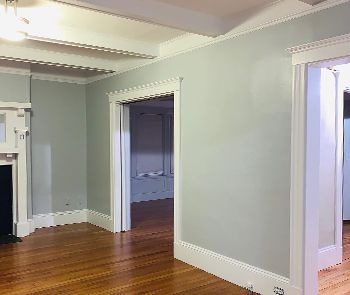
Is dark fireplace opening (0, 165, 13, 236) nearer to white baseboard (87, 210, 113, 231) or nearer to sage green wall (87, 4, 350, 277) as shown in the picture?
white baseboard (87, 210, 113, 231)

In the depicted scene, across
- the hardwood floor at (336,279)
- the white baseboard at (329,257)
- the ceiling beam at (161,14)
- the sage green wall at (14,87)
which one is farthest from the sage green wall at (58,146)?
the hardwood floor at (336,279)

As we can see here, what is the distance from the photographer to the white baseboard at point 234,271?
3178 mm

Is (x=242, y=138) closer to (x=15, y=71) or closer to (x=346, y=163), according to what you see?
(x=15, y=71)

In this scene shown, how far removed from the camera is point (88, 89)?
621 centimetres

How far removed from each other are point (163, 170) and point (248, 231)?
5857 millimetres

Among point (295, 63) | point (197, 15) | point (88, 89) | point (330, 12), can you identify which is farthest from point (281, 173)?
point (88, 89)

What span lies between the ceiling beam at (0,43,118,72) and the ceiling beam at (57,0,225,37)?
6.49 ft

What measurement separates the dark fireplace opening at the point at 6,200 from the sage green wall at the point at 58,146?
50 centimetres

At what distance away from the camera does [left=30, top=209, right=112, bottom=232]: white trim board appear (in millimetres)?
5816

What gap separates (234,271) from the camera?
11.8ft

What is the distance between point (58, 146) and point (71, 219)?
1210 mm

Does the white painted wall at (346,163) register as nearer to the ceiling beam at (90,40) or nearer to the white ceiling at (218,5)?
the ceiling beam at (90,40)

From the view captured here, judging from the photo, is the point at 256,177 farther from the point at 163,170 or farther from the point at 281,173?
the point at 163,170

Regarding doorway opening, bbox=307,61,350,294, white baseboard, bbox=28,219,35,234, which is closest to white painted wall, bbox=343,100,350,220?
doorway opening, bbox=307,61,350,294
